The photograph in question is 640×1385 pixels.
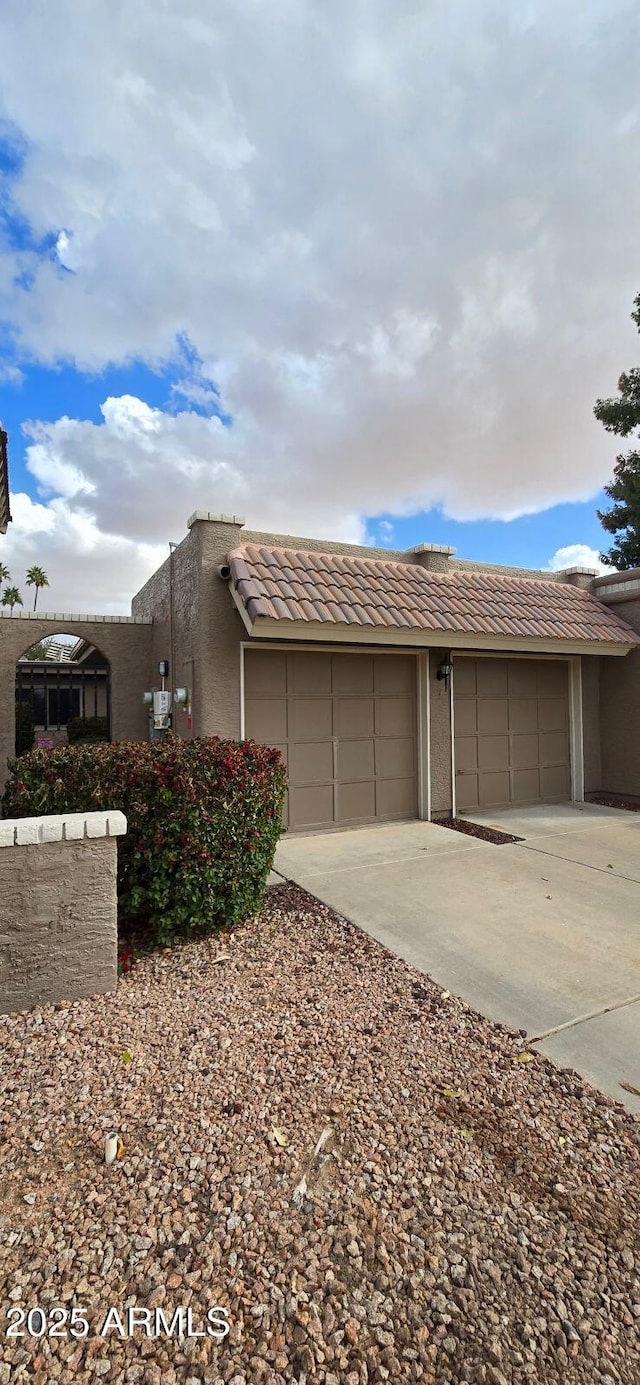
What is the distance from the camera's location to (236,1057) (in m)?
2.81

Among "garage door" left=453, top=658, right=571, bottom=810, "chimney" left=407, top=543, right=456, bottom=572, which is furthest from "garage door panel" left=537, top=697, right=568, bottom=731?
"chimney" left=407, top=543, right=456, bottom=572

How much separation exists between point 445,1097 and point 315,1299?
105 cm

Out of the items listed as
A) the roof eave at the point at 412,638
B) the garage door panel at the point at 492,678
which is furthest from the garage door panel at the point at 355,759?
the garage door panel at the point at 492,678

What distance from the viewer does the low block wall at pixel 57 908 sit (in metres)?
3.15

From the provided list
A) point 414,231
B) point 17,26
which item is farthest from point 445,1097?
point 414,231

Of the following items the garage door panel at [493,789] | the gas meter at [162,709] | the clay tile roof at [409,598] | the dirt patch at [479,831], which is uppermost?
the clay tile roof at [409,598]

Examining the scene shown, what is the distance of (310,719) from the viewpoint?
7527 millimetres

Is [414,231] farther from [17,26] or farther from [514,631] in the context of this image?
[514,631]

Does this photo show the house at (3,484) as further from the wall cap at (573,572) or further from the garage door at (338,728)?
the wall cap at (573,572)

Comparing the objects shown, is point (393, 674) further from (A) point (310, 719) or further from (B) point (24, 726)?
(B) point (24, 726)

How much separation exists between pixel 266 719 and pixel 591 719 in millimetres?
6107

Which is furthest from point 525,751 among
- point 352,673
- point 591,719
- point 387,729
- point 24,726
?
point 24,726

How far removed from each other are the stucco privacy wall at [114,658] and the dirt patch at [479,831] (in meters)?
5.27

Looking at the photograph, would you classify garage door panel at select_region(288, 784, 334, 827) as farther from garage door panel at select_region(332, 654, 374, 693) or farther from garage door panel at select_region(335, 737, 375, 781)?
garage door panel at select_region(332, 654, 374, 693)
